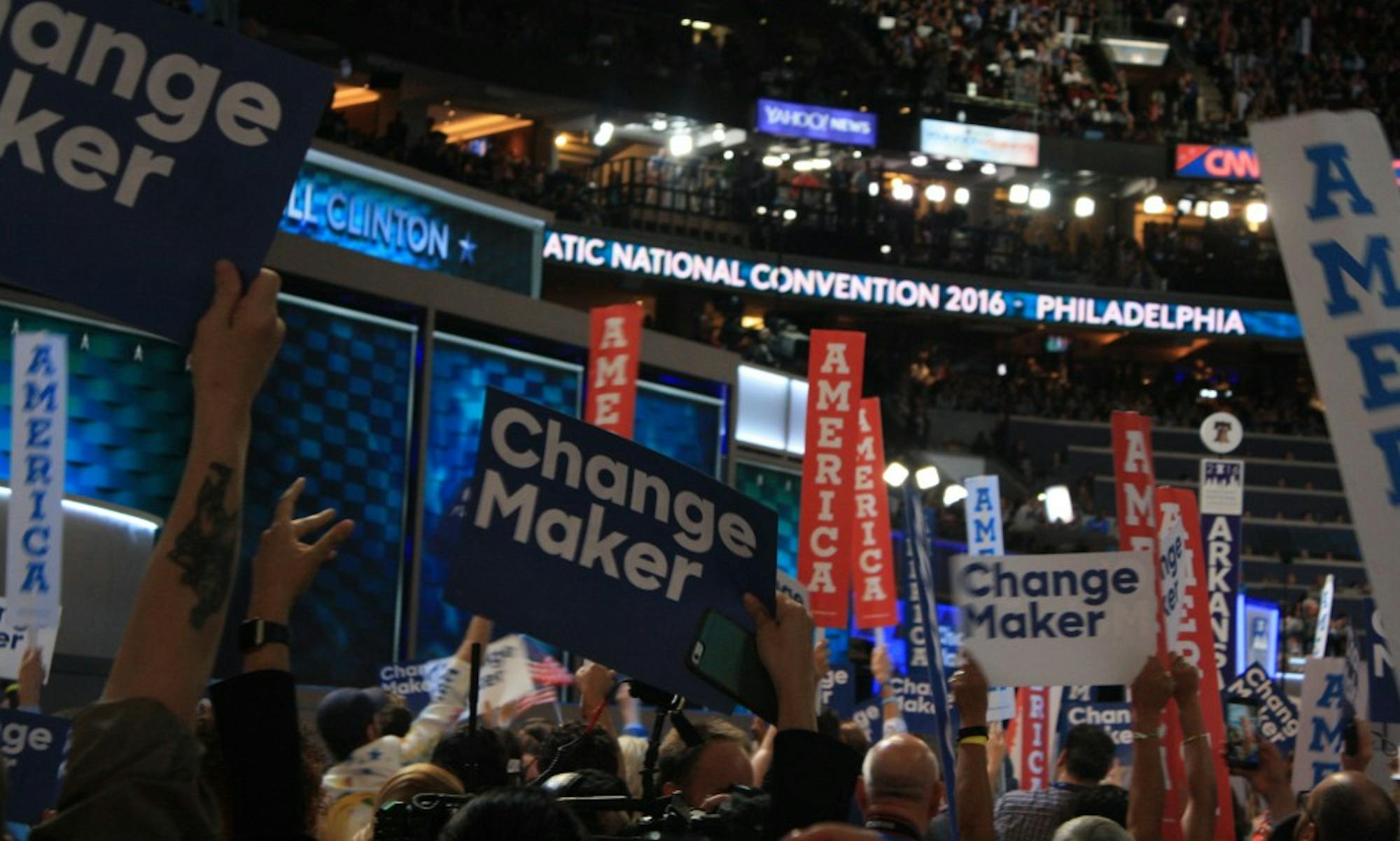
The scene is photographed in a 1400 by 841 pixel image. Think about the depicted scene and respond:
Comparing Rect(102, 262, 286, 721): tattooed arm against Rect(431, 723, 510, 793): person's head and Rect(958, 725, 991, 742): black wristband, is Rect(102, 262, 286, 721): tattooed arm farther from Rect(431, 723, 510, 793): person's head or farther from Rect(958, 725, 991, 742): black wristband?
Rect(958, 725, 991, 742): black wristband

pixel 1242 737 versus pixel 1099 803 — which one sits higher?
pixel 1242 737

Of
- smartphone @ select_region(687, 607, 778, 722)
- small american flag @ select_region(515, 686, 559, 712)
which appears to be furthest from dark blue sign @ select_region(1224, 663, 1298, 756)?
smartphone @ select_region(687, 607, 778, 722)

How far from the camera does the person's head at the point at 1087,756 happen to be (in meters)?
6.17

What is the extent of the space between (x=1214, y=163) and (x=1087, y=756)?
35445 mm

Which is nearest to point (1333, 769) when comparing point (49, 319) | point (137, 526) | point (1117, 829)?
point (1117, 829)

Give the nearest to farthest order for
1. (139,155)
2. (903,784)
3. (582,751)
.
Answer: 1. (139,155)
2. (903,784)
3. (582,751)

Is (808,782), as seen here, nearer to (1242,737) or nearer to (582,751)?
(582,751)

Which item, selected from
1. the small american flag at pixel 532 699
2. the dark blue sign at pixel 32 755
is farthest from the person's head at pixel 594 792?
the small american flag at pixel 532 699

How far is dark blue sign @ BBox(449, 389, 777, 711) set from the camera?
11.5 feet

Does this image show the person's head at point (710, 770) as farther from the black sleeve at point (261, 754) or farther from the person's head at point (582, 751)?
the black sleeve at point (261, 754)

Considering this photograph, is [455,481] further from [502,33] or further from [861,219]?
[861,219]

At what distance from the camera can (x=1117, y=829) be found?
4.27 m

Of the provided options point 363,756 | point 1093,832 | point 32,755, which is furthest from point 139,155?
point 363,756

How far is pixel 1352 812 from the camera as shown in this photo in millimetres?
4234
